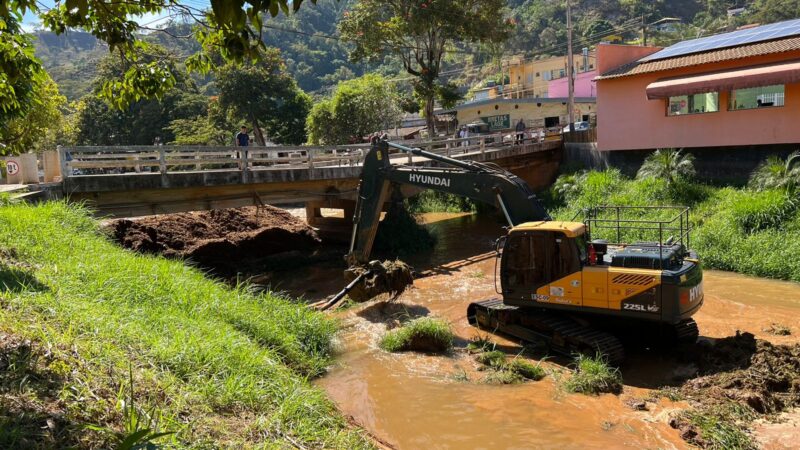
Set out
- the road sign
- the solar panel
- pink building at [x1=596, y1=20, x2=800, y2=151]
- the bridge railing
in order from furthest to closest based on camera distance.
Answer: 1. the solar panel
2. pink building at [x1=596, y1=20, x2=800, y2=151]
3. the road sign
4. the bridge railing

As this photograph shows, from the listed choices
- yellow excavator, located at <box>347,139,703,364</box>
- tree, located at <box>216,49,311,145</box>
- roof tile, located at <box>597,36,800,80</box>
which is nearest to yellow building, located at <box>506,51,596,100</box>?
tree, located at <box>216,49,311,145</box>

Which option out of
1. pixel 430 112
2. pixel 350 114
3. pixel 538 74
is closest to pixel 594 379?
pixel 430 112

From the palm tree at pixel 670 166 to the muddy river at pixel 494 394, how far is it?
826cm

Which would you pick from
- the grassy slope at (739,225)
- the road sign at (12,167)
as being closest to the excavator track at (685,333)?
the grassy slope at (739,225)

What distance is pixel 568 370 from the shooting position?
387 inches

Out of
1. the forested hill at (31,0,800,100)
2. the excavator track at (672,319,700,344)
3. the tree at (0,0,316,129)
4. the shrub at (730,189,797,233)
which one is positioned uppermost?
the forested hill at (31,0,800,100)

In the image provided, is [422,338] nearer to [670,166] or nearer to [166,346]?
[166,346]

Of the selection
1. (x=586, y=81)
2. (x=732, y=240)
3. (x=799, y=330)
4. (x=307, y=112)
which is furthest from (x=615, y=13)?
(x=799, y=330)

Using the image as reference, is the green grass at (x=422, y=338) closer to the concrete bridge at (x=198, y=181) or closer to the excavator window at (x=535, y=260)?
the excavator window at (x=535, y=260)

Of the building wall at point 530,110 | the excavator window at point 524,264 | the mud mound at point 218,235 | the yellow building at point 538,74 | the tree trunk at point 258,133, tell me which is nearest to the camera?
the excavator window at point 524,264

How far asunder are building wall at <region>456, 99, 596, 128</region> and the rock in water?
3319 centimetres

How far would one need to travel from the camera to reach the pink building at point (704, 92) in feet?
67.6

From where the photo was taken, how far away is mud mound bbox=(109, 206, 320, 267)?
20.3 meters

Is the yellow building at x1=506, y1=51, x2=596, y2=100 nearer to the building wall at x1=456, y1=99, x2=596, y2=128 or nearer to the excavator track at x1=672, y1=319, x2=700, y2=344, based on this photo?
the building wall at x1=456, y1=99, x2=596, y2=128
